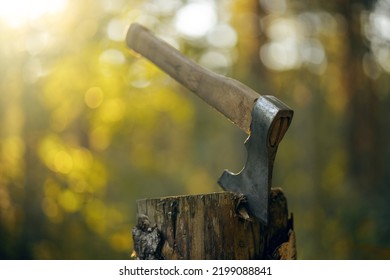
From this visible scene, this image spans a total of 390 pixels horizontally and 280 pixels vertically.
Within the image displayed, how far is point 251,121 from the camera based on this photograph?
236cm

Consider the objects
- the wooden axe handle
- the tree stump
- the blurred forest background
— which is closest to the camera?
the tree stump

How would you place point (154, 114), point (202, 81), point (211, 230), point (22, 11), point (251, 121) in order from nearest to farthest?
point (211, 230) < point (251, 121) < point (202, 81) < point (22, 11) < point (154, 114)

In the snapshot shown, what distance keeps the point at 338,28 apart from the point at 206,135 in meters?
5.96

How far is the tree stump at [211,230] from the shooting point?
87.7 inches

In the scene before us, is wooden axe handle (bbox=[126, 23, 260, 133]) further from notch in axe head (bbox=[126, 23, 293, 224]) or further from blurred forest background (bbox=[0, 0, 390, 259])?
blurred forest background (bbox=[0, 0, 390, 259])

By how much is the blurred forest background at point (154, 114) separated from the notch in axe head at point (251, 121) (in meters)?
6.55

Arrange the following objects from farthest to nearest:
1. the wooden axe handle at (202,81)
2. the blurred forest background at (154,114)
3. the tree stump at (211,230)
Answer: the blurred forest background at (154,114) < the wooden axe handle at (202,81) < the tree stump at (211,230)

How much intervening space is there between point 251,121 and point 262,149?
16cm

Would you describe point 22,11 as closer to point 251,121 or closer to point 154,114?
point 154,114

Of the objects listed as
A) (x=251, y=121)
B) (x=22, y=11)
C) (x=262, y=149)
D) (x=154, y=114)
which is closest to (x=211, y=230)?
(x=262, y=149)

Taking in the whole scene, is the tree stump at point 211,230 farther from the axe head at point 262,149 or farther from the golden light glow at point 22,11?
the golden light glow at point 22,11

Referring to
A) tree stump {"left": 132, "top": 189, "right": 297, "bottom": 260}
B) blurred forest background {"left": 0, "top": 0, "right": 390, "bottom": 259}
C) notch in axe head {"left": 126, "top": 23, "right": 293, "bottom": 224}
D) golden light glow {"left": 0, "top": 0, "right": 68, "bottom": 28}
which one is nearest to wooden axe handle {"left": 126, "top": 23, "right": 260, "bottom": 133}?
notch in axe head {"left": 126, "top": 23, "right": 293, "bottom": 224}

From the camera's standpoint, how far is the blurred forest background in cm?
985

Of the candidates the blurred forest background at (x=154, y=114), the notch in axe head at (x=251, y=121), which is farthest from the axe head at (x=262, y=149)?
the blurred forest background at (x=154, y=114)
